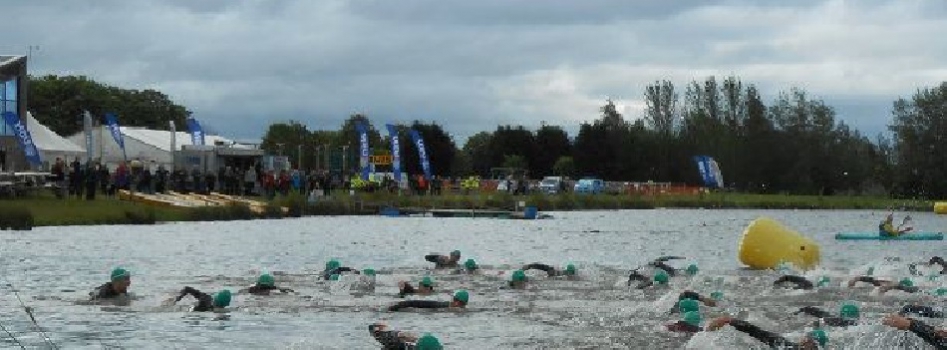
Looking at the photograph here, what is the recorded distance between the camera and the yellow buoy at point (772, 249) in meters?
37.7

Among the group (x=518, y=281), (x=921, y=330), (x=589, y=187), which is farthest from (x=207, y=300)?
(x=589, y=187)

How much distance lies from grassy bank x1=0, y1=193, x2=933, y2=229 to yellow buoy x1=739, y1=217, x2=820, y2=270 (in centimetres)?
2610

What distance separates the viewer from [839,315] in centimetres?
2542

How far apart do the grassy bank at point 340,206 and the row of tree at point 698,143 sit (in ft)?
68.0

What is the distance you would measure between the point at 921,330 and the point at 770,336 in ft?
6.44

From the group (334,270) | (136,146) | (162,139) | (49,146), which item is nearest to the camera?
(334,270)

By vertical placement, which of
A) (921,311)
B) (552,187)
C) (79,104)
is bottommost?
(921,311)

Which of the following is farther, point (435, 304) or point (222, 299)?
point (222, 299)

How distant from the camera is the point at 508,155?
164250 millimetres

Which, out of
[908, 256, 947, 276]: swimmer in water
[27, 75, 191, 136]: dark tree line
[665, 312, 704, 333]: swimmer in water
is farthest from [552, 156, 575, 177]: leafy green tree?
[665, 312, 704, 333]: swimmer in water

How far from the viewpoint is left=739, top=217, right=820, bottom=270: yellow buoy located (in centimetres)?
3772

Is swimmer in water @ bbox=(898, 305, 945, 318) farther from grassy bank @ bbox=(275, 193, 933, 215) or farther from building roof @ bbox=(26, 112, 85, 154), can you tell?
building roof @ bbox=(26, 112, 85, 154)

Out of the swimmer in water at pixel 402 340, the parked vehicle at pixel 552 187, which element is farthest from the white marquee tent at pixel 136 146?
the swimmer in water at pixel 402 340

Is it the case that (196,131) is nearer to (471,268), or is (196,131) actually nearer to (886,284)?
(471,268)
